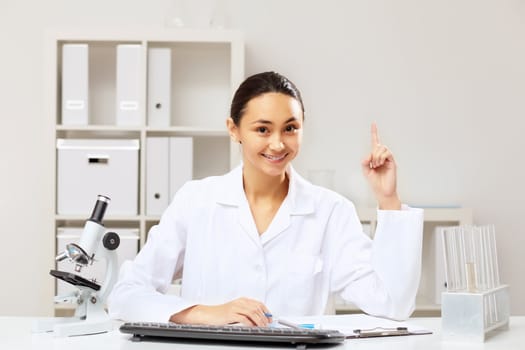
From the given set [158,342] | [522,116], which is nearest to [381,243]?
[158,342]

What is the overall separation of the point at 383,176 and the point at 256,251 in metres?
0.43

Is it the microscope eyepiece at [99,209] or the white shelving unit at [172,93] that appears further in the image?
the white shelving unit at [172,93]

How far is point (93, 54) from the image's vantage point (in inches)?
146

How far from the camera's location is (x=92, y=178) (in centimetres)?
340

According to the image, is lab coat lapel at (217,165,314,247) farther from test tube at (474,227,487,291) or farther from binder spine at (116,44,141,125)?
binder spine at (116,44,141,125)

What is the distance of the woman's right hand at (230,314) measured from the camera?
1612 millimetres

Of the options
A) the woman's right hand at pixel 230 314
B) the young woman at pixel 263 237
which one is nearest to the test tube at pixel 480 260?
the young woman at pixel 263 237

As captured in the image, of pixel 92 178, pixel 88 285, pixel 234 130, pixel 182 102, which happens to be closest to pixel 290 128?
pixel 234 130

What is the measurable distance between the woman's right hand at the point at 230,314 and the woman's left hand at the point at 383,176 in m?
0.39

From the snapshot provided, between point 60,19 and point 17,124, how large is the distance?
0.54 metres

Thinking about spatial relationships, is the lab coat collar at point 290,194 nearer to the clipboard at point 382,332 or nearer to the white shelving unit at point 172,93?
the clipboard at point 382,332

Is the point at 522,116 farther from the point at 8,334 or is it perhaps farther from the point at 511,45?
the point at 8,334

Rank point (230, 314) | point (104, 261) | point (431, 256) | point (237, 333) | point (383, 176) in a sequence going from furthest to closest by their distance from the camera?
1. point (431, 256)
2. point (104, 261)
3. point (383, 176)
4. point (230, 314)
5. point (237, 333)

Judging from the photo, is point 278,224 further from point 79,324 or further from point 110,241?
point 79,324
